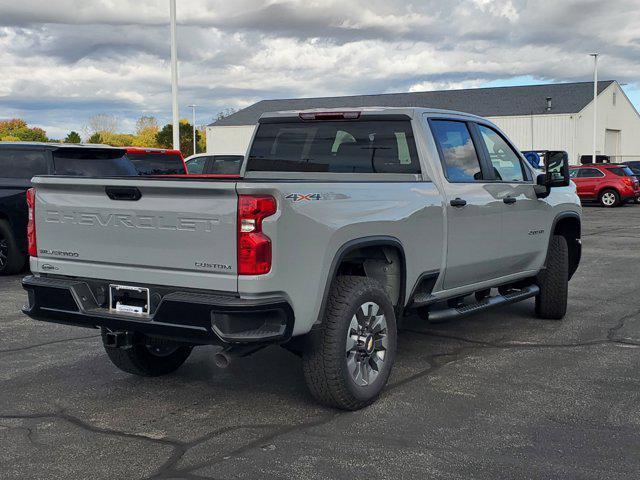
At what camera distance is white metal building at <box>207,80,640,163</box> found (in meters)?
56.0

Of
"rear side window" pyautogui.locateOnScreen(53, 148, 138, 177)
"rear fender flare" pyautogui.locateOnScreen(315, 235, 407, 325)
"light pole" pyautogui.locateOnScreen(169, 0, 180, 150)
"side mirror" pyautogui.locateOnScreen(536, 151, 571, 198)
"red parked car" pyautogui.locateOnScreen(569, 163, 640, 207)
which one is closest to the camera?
"rear fender flare" pyautogui.locateOnScreen(315, 235, 407, 325)

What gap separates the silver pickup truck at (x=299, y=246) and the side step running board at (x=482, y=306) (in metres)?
0.03

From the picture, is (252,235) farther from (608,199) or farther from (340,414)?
(608,199)

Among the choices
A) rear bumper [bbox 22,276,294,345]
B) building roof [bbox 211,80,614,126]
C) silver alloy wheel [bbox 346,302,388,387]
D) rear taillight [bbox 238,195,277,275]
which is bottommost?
silver alloy wheel [bbox 346,302,388,387]

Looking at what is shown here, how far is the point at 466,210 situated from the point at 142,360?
269 cm

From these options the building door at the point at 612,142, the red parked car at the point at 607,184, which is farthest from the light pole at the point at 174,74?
the building door at the point at 612,142

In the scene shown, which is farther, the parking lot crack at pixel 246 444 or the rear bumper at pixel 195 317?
the rear bumper at pixel 195 317

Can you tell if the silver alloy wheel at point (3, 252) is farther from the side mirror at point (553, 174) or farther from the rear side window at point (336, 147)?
the side mirror at point (553, 174)

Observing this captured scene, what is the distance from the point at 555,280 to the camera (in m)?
7.70

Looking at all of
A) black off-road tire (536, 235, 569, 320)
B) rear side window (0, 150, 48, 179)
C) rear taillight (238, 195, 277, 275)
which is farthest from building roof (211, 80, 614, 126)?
rear taillight (238, 195, 277, 275)

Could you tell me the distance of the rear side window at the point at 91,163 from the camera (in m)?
10.8

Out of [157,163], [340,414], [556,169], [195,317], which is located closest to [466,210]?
[556,169]

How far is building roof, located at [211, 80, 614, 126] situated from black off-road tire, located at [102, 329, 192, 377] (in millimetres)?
53043

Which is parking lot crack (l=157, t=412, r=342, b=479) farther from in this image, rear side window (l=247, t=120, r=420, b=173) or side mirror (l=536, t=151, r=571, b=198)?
side mirror (l=536, t=151, r=571, b=198)
